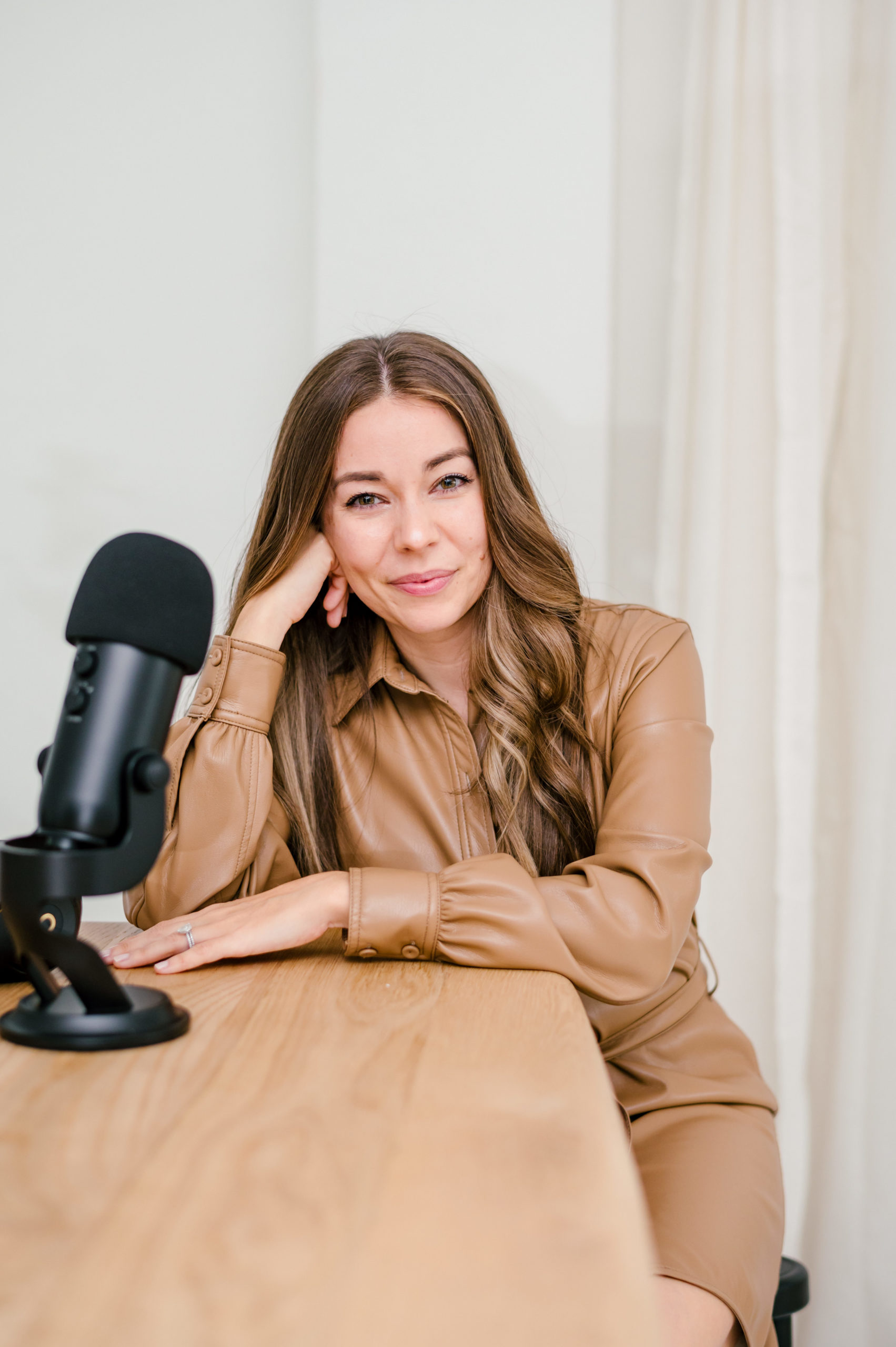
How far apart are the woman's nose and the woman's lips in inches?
1.7

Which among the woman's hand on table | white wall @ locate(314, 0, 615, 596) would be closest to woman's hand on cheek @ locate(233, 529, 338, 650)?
the woman's hand on table

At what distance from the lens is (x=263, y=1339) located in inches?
16.9

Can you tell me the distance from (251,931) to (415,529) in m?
0.63

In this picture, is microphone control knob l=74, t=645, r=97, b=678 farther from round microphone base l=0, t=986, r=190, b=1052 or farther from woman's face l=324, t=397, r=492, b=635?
woman's face l=324, t=397, r=492, b=635

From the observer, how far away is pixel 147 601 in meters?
0.83

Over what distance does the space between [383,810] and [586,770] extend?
31cm

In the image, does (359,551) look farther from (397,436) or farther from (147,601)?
(147,601)

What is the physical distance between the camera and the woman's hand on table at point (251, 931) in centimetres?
107

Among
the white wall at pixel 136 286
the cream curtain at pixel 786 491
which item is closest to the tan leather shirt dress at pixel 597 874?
the cream curtain at pixel 786 491

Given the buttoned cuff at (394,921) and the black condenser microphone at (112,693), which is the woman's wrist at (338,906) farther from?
the black condenser microphone at (112,693)

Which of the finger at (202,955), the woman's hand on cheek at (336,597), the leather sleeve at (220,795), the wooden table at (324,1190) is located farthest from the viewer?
the woman's hand on cheek at (336,597)

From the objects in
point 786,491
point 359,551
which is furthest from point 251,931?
point 786,491

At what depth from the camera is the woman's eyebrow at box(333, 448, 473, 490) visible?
1.49 meters

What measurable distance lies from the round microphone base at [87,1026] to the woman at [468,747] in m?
0.27
